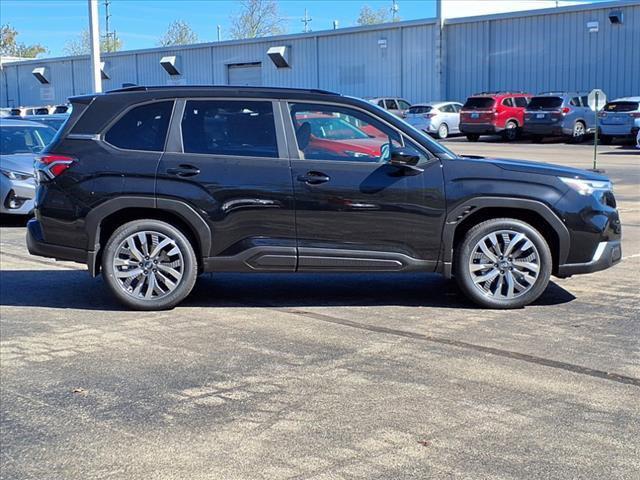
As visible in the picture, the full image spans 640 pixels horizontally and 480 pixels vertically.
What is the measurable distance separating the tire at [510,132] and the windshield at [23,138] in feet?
81.1

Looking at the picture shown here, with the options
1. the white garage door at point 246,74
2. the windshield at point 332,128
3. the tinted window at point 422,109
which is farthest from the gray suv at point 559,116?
the windshield at point 332,128

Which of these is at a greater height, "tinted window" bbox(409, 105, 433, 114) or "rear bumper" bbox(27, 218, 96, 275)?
"tinted window" bbox(409, 105, 433, 114)

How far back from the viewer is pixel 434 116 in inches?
1476

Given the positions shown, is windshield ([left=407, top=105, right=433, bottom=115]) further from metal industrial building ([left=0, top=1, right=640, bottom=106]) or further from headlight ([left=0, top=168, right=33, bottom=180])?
headlight ([left=0, top=168, right=33, bottom=180])

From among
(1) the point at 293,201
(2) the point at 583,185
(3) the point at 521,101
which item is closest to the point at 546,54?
(3) the point at 521,101

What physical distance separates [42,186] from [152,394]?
298 centimetres

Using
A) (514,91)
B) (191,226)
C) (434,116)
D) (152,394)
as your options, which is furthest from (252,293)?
(514,91)

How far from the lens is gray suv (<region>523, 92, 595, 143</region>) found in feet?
110

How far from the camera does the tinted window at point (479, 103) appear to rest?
3547 cm

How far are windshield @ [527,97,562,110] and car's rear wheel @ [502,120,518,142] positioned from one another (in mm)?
1568

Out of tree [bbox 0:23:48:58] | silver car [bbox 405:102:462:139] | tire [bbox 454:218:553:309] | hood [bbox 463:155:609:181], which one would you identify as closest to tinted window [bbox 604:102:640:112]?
silver car [bbox 405:102:462:139]

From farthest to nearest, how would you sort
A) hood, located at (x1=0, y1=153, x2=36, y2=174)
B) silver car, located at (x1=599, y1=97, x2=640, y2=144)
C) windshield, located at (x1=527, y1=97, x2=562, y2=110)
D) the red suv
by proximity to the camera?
the red suv, windshield, located at (x1=527, y1=97, x2=562, y2=110), silver car, located at (x1=599, y1=97, x2=640, y2=144), hood, located at (x1=0, y1=153, x2=36, y2=174)

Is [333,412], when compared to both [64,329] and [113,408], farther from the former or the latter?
[64,329]

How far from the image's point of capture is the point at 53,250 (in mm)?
7406
